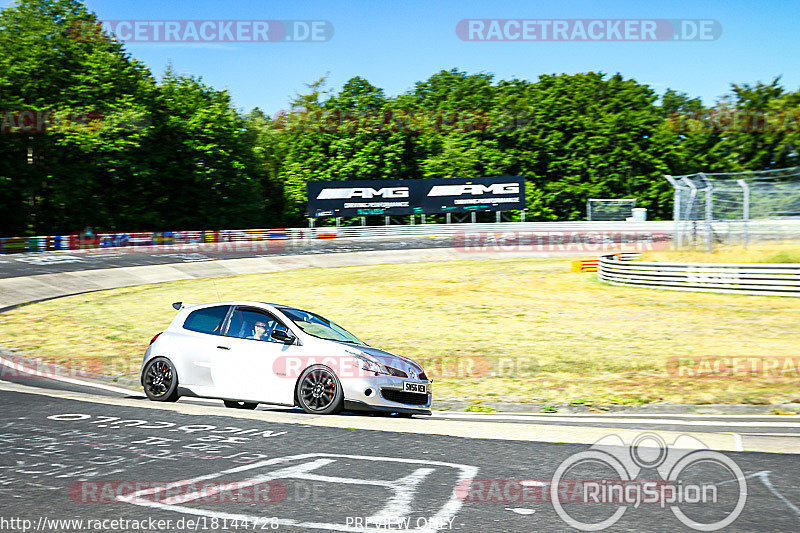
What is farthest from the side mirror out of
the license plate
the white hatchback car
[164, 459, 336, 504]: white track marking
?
[164, 459, 336, 504]: white track marking

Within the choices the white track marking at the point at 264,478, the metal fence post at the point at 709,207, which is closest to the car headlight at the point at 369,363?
the white track marking at the point at 264,478

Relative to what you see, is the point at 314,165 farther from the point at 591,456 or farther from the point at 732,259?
the point at 591,456

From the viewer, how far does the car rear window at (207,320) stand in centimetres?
1039

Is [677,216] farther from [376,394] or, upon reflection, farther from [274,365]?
[274,365]

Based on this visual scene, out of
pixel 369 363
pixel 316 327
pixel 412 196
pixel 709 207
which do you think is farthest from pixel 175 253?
pixel 369 363

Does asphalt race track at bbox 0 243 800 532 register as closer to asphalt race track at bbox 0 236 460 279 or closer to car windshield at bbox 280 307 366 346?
car windshield at bbox 280 307 366 346

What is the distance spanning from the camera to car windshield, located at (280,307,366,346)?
408 inches

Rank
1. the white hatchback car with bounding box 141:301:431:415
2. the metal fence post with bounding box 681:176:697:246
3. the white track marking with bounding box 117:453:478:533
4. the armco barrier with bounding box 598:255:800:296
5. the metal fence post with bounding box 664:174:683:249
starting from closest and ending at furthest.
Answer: the white track marking with bounding box 117:453:478:533 → the white hatchback car with bounding box 141:301:431:415 → the armco barrier with bounding box 598:255:800:296 → the metal fence post with bounding box 681:176:697:246 → the metal fence post with bounding box 664:174:683:249

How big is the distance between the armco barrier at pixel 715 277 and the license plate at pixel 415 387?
17279 millimetres

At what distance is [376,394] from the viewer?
369 inches

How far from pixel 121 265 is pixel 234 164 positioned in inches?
1189

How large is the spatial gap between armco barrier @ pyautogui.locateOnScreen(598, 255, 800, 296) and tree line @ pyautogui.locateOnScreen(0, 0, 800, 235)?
4236 cm

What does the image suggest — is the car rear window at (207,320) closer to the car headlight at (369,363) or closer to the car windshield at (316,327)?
the car windshield at (316,327)

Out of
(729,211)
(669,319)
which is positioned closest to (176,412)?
(669,319)
